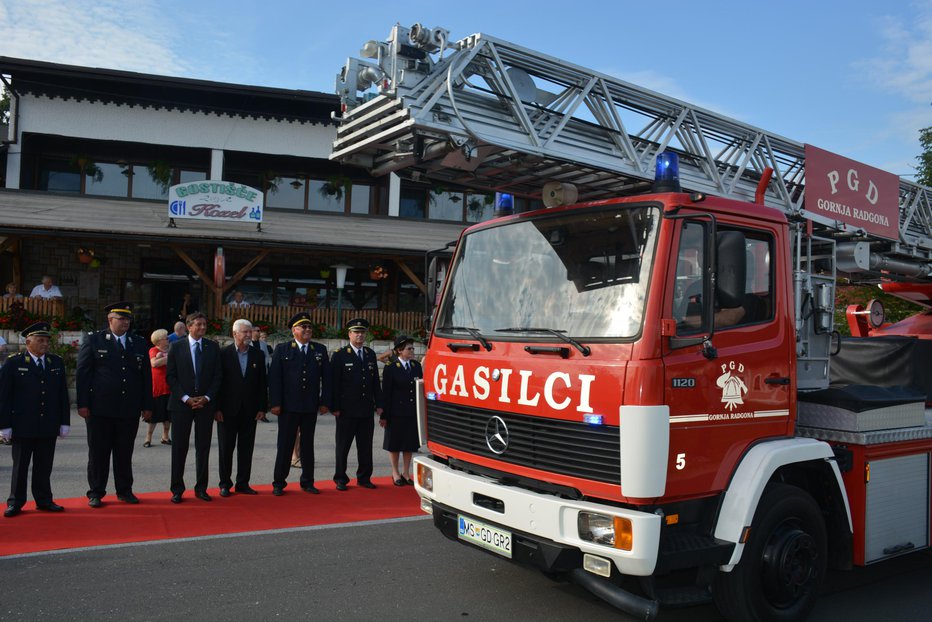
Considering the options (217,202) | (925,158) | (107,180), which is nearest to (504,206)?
(217,202)

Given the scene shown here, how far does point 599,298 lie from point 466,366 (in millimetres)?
990

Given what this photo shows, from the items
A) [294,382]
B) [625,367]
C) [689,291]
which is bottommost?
[294,382]

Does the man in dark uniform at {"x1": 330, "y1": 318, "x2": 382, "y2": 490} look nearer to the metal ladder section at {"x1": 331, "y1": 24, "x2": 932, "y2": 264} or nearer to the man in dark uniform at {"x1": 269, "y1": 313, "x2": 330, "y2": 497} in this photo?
the man in dark uniform at {"x1": 269, "y1": 313, "x2": 330, "y2": 497}

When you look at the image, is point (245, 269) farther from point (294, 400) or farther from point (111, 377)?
point (111, 377)

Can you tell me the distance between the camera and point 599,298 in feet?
13.0

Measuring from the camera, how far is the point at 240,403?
7312 millimetres

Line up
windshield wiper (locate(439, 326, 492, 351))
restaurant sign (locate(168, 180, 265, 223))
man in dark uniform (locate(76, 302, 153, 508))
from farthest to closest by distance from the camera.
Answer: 1. restaurant sign (locate(168, 180, 265, 223))
2. man in dark uniform (locate(76, 302, 153, 508))
3. windshield wiper (locate(439, 326, 492, 351))

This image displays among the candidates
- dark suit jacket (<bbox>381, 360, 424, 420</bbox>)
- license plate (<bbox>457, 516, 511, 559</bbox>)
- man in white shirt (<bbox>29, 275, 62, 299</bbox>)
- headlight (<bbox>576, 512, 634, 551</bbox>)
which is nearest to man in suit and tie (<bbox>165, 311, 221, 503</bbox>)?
dark suit jacket (<bbox>381, 360, 424, 420</bbox>)

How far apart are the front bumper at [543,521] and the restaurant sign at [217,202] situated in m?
15.0

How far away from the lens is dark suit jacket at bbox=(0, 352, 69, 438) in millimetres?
6289

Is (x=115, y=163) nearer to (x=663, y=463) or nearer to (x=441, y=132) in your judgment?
(x=441, y=132)

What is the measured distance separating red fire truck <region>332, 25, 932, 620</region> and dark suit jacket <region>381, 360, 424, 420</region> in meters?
2.84

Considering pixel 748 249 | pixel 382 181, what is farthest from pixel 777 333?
pixel 382 181

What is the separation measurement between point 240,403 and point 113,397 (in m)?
1.18
